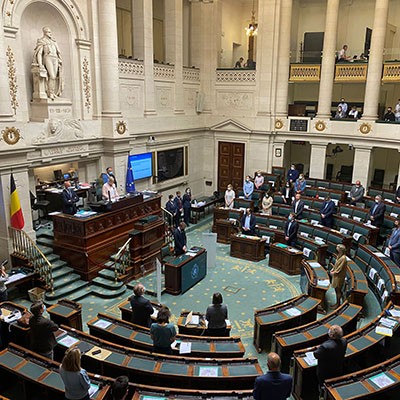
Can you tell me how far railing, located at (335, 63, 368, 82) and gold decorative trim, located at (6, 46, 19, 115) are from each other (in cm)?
1306

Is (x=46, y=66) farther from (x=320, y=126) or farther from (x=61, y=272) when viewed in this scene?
(x=320, y=126)

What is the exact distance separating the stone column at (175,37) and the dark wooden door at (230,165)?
3.61 metres

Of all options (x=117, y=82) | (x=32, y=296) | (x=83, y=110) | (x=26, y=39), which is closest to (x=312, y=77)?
(x=117, y=82)

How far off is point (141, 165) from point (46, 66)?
5.30 m

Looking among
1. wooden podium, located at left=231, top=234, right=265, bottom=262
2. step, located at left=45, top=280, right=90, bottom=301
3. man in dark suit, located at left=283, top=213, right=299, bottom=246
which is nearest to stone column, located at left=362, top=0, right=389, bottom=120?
man in dark suit, located at left=283, top=213, right=299, bottom=246

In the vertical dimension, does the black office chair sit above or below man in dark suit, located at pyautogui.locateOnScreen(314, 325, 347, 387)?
above

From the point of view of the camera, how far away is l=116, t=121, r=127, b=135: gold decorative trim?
581 inches

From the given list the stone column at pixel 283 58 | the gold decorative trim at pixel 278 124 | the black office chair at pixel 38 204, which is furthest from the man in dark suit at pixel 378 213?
the black office chair at pixel 38 204

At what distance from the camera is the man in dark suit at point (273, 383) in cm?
496

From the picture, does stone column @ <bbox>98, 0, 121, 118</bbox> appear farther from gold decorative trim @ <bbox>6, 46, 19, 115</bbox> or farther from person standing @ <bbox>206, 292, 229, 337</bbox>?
person standing @ <bbox>206, 292, 229, 337</bbox>

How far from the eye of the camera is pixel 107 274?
11.5 meters

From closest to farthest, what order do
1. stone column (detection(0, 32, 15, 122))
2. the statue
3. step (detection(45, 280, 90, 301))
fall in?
step (detection(45, 280, 90, 301)), stone column (detection(0, 32, 15, 122)), the statue

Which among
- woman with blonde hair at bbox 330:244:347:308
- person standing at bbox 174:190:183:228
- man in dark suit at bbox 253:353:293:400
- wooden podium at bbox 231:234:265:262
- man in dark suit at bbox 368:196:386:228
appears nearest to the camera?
man in dark suit at bbox 253:353:293:400

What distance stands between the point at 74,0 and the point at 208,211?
9.97 metres
